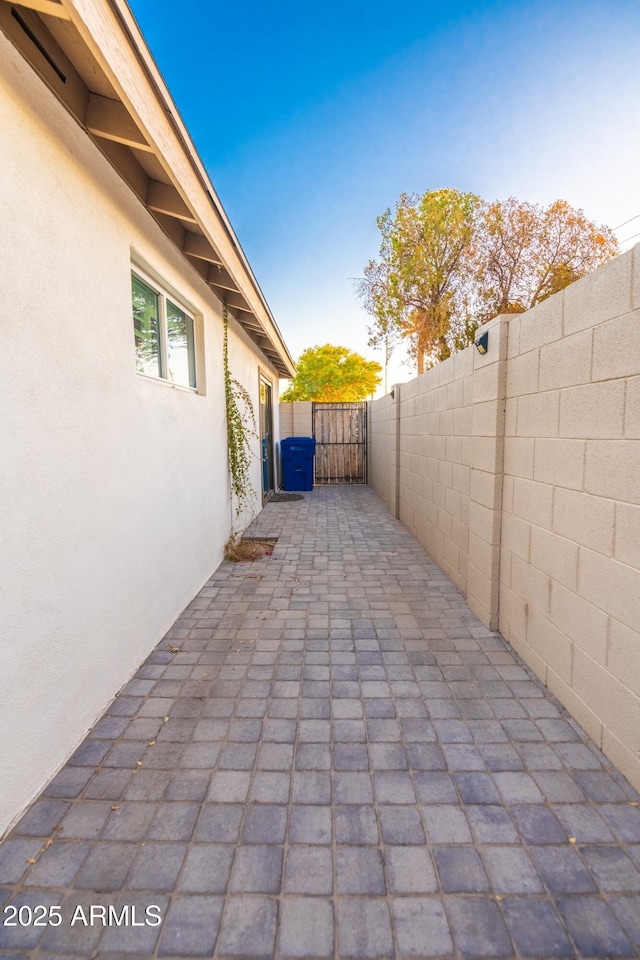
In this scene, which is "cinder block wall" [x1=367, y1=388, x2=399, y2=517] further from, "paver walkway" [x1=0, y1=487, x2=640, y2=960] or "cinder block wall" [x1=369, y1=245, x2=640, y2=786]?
"paver walkway" [x1=0, y1=487, x2=640, y2=960]

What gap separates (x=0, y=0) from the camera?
4.57 ft

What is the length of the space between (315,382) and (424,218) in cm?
2259

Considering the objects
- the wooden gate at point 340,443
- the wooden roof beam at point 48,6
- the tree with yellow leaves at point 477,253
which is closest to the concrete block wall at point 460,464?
the wooden roof beam at point 48,6

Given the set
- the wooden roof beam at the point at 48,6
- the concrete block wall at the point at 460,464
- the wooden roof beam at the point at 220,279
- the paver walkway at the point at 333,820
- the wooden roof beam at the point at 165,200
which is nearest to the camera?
the paver walkway at the point at 333,820

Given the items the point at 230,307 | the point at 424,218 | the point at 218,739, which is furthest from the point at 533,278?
the point at 218,739

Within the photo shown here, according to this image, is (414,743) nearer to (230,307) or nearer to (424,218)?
(230,307)

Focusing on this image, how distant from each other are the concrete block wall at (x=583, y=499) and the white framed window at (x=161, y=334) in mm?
2520

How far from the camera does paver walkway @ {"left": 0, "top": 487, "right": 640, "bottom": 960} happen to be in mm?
1206

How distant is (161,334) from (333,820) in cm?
320

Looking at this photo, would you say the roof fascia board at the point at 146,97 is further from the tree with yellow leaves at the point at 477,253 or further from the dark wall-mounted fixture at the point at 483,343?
the tree with yellow leaves at the point at 477,253

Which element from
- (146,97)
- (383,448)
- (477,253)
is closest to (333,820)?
(146,97)

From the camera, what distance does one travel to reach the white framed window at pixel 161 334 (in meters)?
2.84

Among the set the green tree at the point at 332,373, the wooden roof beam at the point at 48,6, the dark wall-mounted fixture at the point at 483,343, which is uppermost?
the green tree at the point at 332,373

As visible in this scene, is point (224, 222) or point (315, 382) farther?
point (315, 382)
